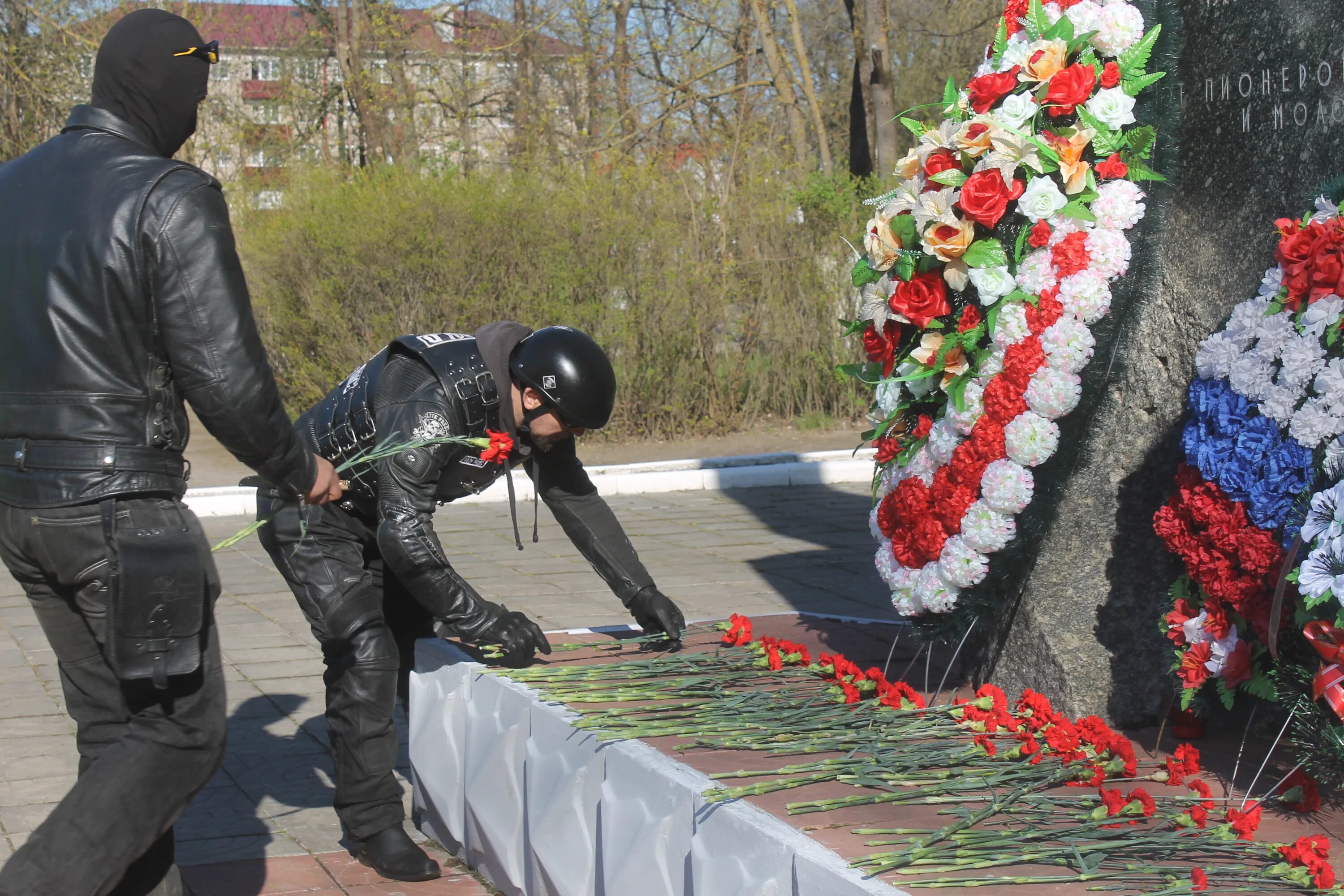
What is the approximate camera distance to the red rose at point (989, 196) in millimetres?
3518

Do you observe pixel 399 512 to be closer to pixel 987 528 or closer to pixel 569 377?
pixel 569 377

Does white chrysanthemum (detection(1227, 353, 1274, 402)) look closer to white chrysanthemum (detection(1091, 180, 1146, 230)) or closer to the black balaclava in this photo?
white chrysanthemum (detection(1091, 180, 1146, 230))

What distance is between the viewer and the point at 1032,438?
348 centimetres

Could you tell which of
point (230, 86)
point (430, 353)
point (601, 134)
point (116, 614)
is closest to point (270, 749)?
point (430, 353)

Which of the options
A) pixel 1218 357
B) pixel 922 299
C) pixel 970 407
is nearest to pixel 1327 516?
pixel 1218 357

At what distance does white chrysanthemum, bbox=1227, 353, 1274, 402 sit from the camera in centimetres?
291

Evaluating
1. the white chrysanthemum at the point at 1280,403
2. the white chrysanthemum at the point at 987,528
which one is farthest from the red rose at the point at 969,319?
the white chrysanthemum at the point at 1280,403

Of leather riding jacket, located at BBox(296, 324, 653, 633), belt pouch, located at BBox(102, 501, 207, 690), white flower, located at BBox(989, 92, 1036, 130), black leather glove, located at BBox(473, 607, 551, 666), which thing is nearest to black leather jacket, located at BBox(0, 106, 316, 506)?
belt pouch, located at BBox(102, 501, 207, 690)

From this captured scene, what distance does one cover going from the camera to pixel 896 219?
382cm

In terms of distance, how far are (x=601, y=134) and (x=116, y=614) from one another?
17512mm

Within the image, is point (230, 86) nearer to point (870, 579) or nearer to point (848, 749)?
point (870, 579)

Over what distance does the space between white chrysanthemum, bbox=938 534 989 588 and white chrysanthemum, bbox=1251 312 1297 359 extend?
976mm

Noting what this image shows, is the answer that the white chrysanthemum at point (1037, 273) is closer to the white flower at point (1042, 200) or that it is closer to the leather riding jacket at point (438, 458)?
the white flower at point (1042, 200)

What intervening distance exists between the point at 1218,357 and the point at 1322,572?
2.13ft
